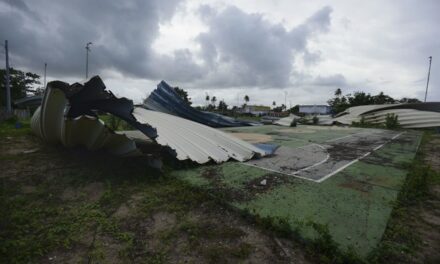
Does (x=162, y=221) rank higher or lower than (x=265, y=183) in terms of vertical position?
lower

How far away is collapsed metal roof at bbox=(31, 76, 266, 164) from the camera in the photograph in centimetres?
504

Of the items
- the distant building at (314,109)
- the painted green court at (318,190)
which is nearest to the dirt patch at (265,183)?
the painted green court at (318,190)

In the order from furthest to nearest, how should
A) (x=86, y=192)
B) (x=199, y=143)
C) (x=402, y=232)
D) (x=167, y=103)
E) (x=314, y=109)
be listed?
1. (x=314, y=109)
2. (x=167, y=103)
3. (x=199, y=143)
4. (x=86, y=192)
5. (x=402, y=232)

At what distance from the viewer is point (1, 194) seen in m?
4.10

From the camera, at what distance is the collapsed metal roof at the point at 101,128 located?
5035 mm

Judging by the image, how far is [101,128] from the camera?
539cm

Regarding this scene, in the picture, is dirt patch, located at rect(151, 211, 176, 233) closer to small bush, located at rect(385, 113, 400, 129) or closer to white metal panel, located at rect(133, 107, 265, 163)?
white metal panel, located at rect(133, 107, 265, 163)

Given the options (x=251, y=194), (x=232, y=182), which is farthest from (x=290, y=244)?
(x=232, y=182)

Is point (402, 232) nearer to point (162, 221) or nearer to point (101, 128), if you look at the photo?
point (162, 221)

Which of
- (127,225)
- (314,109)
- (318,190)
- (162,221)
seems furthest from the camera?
(314,109)

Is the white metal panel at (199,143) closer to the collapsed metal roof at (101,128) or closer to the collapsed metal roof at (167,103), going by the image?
the collapsed metal roof at (101,128)

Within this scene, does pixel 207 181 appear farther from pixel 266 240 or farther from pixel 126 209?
pixel 266 240

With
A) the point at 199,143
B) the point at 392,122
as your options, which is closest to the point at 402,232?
the point at 199,143

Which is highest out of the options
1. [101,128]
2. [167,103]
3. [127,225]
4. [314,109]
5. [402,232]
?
[314,109]
